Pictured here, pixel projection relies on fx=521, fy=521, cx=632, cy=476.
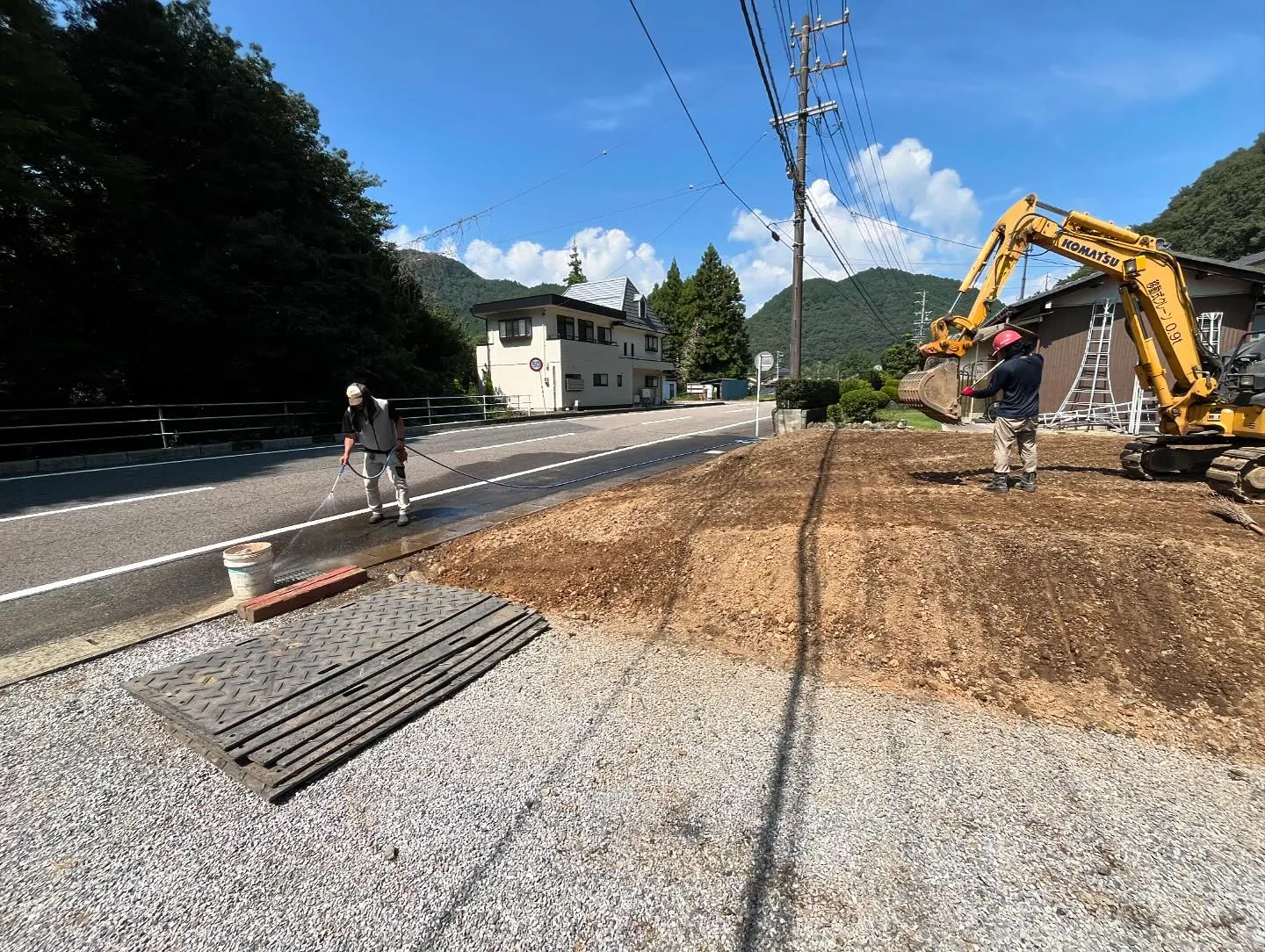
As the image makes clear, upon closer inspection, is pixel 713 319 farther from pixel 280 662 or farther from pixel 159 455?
pixel 280 662

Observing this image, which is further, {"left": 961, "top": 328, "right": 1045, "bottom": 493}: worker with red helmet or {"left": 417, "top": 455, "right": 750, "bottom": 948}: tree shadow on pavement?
{"left": 961, "top": 328, "right": 1045, "bottom": 493}: worker with red helmet

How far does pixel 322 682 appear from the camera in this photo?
10.1 ft

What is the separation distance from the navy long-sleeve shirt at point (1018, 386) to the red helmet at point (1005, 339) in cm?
21

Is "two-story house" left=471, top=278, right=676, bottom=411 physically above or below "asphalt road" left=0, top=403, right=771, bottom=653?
above

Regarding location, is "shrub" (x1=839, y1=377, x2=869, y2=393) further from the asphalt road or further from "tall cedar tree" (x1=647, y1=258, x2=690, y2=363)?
"tall cedar tree" (x1=647, y1=258, x2=690, y2=363)

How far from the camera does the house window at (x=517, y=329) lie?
101 ft

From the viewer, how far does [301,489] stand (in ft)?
28.9

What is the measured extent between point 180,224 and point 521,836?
19.0m

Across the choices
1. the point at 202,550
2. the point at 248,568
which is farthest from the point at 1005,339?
the point at 202,550

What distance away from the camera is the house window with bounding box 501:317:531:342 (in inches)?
1215

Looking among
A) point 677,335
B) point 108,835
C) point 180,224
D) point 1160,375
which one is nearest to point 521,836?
point 108,835

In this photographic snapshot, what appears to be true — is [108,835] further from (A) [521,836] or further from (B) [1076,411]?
(B) [1076,411]

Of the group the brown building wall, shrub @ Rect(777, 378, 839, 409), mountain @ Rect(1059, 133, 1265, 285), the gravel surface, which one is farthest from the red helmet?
mountain @ Rect(1059, 133, 1265, 285)

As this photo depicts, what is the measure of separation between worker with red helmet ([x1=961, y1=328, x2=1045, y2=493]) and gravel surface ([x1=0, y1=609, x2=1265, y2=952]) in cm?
490
